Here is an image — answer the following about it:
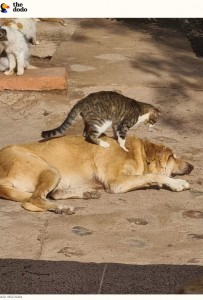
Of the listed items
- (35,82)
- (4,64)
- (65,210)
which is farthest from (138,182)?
(4,64)

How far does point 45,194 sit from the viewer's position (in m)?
→ 7.32

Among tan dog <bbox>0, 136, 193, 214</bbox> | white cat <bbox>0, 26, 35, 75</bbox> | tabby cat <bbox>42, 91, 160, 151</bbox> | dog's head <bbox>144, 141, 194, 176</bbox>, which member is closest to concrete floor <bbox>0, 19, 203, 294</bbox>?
tan dog <bbox>0, 136, 193, 214</bbox>

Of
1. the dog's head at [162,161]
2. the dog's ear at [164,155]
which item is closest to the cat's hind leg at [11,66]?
the dog's head at [162,161]

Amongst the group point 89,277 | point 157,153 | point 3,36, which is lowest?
point 3,36

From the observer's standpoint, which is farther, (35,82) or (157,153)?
(35,82)

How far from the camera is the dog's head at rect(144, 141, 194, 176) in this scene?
7930mm

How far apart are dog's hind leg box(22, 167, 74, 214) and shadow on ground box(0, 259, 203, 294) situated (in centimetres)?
123

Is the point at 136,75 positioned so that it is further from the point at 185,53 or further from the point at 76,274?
the point at 76,274

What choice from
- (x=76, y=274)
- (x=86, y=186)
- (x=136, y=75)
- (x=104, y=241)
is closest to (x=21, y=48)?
(x=136, y=75)

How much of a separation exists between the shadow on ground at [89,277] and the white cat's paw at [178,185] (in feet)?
6.52

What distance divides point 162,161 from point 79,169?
884 millimetres
